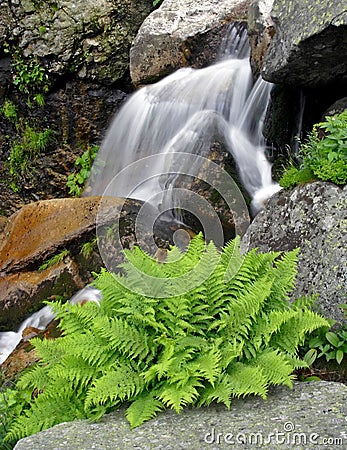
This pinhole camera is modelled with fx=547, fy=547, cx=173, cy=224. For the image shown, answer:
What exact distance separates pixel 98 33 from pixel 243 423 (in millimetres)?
10451

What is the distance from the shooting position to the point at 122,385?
323 cm

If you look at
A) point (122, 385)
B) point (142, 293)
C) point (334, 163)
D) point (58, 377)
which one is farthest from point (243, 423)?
point (334, 163)

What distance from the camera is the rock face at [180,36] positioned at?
1002 cm

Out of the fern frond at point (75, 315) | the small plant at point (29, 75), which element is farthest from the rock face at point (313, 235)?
the small plant at point (29, 75)

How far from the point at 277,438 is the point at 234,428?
0.24 meters

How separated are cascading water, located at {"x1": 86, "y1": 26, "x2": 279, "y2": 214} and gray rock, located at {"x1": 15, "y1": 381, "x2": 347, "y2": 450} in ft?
13.2

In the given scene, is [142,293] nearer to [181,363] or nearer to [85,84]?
[181,363]

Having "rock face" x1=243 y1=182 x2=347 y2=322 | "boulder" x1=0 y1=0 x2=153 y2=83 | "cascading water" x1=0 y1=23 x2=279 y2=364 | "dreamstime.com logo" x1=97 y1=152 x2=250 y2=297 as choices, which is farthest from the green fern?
"boulder" x1=0 y1=0 x2=153 y2=83

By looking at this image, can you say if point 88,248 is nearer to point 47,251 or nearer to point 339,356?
point 47,251

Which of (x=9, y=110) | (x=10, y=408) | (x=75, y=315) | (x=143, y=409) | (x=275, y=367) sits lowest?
(x=10, y=408)

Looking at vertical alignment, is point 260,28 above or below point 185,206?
above

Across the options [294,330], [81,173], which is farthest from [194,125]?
[294,330]

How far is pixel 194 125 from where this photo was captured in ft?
27.2

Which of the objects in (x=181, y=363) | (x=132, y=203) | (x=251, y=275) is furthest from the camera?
(x=132, y=203)
